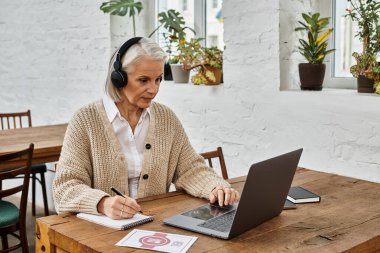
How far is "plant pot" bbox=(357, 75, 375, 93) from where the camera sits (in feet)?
8.68

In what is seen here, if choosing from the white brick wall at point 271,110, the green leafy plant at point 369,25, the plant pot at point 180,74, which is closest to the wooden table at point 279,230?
the white brick wall at point 271,110

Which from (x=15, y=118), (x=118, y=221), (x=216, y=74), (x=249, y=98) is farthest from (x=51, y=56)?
(x=118, y=221)

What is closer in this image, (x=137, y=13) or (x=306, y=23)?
(x=306, y=23)

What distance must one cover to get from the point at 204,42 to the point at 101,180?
2.00 m

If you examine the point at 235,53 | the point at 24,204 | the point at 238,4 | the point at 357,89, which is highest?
the point at 238,4

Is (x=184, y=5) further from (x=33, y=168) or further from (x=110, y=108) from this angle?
(x=110, y=108)

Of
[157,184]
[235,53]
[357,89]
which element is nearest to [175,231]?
[157,184]

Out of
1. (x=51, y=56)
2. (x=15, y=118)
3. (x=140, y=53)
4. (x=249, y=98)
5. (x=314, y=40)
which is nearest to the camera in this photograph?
(x=140, y=53)

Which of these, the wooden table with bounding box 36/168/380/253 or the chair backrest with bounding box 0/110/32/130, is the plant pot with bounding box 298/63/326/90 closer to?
the wooden table with bounding box 36/168/380/253

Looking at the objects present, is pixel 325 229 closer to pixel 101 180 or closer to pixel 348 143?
pixel 101 180

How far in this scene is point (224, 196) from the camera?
1.87 meters

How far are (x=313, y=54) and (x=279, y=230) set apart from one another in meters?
1.51

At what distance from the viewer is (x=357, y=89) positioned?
2.73 metres

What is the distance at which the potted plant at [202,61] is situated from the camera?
3.34 m
